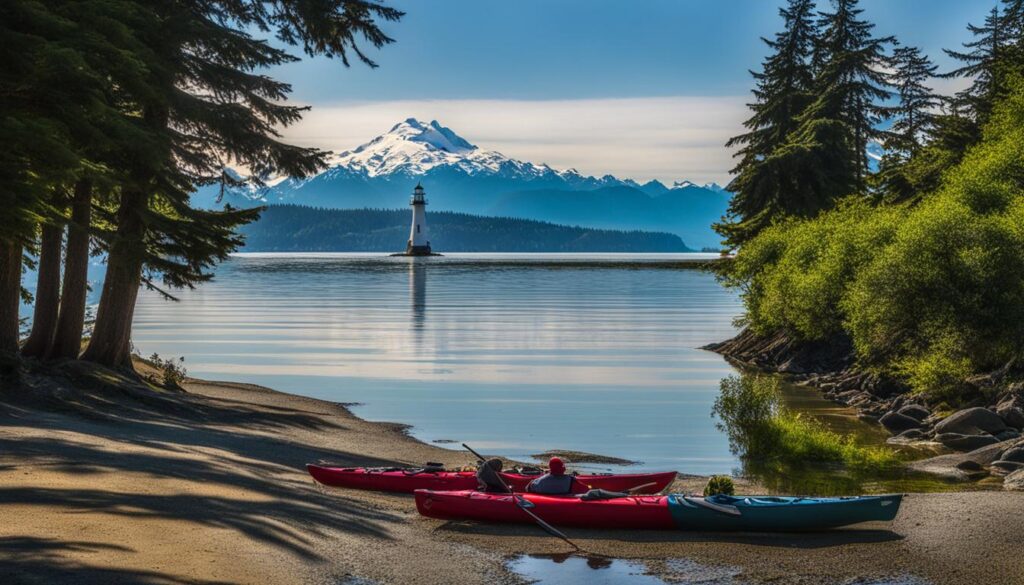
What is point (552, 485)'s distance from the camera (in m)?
16.9

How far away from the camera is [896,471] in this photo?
2239cm

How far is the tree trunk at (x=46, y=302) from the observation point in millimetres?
26500

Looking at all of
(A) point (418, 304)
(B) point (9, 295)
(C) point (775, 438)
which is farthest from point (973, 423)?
(A) point (418, 304)

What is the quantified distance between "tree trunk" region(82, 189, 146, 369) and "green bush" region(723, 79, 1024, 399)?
70.5 ft

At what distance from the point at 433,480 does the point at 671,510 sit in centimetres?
448

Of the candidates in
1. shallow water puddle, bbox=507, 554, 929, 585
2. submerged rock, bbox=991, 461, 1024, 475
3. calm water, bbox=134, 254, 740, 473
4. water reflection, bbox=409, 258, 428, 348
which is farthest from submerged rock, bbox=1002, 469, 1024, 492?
water reflection, bbox=409, 258, 428, 348

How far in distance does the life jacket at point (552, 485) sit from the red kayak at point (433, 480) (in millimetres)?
948

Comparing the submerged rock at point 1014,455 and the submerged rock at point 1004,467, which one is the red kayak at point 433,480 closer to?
the submerged rock at point 1004,467

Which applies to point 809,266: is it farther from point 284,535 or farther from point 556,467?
point 284,535

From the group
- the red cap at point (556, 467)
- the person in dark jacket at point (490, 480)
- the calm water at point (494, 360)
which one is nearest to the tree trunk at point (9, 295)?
the calm water at point (494, 360)

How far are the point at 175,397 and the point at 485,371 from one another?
1720 centimetres

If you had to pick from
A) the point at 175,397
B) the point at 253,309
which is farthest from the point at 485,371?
the point at 253,309

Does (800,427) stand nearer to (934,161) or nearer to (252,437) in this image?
(252,437)

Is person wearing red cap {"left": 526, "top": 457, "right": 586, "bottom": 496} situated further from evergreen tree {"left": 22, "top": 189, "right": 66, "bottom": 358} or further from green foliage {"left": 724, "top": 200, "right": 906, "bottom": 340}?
green foliage {"left": 724, "top": 200, "right": 906, "bottom": 340}
